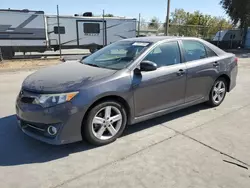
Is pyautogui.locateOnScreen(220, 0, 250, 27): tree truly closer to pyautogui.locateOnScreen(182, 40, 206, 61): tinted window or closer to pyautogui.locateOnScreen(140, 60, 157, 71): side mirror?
pyautogui.locateOnScreen(182, 40, 206, 61): tinted window

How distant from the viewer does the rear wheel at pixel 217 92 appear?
16.5ft

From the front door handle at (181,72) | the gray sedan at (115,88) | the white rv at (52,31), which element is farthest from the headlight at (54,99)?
the white rv at (52,31)

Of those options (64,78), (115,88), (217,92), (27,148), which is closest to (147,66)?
(115,88)

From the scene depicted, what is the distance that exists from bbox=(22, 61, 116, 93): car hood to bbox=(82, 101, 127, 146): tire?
1.31 ft

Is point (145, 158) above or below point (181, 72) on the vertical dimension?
below

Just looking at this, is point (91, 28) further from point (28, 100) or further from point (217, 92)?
point (28, 100)

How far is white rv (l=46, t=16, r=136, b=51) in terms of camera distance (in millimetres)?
16438

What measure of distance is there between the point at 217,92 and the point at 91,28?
13867 mm

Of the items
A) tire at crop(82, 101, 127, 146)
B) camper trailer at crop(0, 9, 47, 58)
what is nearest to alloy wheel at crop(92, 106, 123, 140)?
tire at crop(82, 101, 127, 146)

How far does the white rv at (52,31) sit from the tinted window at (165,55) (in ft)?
42.5

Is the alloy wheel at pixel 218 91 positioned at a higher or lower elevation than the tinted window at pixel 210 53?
lower

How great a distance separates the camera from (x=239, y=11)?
23.3 metres

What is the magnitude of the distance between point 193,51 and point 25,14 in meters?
13.3

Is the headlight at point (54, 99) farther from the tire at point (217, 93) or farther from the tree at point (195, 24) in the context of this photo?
the tree at point (195, 24)
